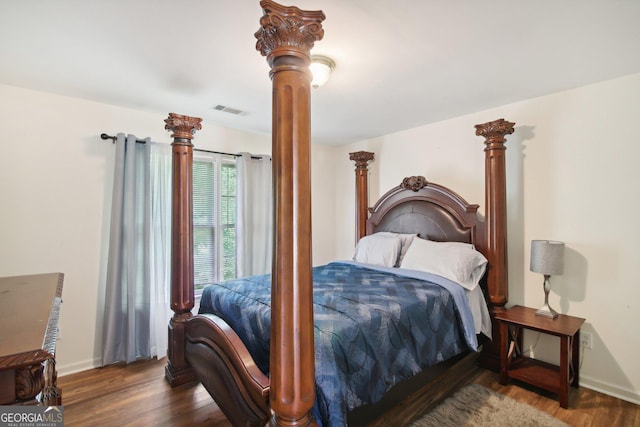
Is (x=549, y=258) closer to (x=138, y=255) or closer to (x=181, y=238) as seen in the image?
(x=181, y=238)

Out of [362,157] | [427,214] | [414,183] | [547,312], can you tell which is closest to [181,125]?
[362,157]

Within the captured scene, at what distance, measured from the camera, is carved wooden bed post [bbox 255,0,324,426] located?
1.14m

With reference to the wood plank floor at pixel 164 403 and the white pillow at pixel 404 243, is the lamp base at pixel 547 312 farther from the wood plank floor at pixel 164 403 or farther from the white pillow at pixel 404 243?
the white pillow at pixel 404 243

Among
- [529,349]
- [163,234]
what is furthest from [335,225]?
[529,349]

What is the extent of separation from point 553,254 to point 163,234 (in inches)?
136

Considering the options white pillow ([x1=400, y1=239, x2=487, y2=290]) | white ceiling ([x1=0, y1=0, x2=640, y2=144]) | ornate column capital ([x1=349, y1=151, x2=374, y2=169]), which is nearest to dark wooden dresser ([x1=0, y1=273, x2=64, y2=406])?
white ceiling ([x1=0, y1=0, x2=640, y2=144])

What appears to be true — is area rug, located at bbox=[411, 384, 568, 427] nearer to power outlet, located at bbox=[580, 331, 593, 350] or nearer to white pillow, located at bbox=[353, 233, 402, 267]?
power outlet, located at bbox=[580, 331, 593, 350]

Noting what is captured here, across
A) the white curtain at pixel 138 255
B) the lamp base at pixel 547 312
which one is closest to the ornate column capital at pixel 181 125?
the white curtain at pixel 138 255

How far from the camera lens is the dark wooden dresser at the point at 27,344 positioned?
838 millimetres

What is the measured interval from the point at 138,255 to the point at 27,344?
2.12 m

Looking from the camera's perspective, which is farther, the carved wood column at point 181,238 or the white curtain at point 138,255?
→ the white curtain at point 138,255

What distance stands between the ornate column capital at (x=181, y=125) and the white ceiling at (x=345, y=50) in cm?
24

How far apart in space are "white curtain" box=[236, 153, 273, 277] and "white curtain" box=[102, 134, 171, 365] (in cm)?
76

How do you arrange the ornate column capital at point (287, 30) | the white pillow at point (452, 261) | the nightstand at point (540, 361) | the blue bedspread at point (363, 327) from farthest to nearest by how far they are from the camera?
the white pillow at point (452, 261) < the nightstand at point (540, 361) < the blue bedspread at point (363, 327) < the ornate column capital at point (287, 30)
